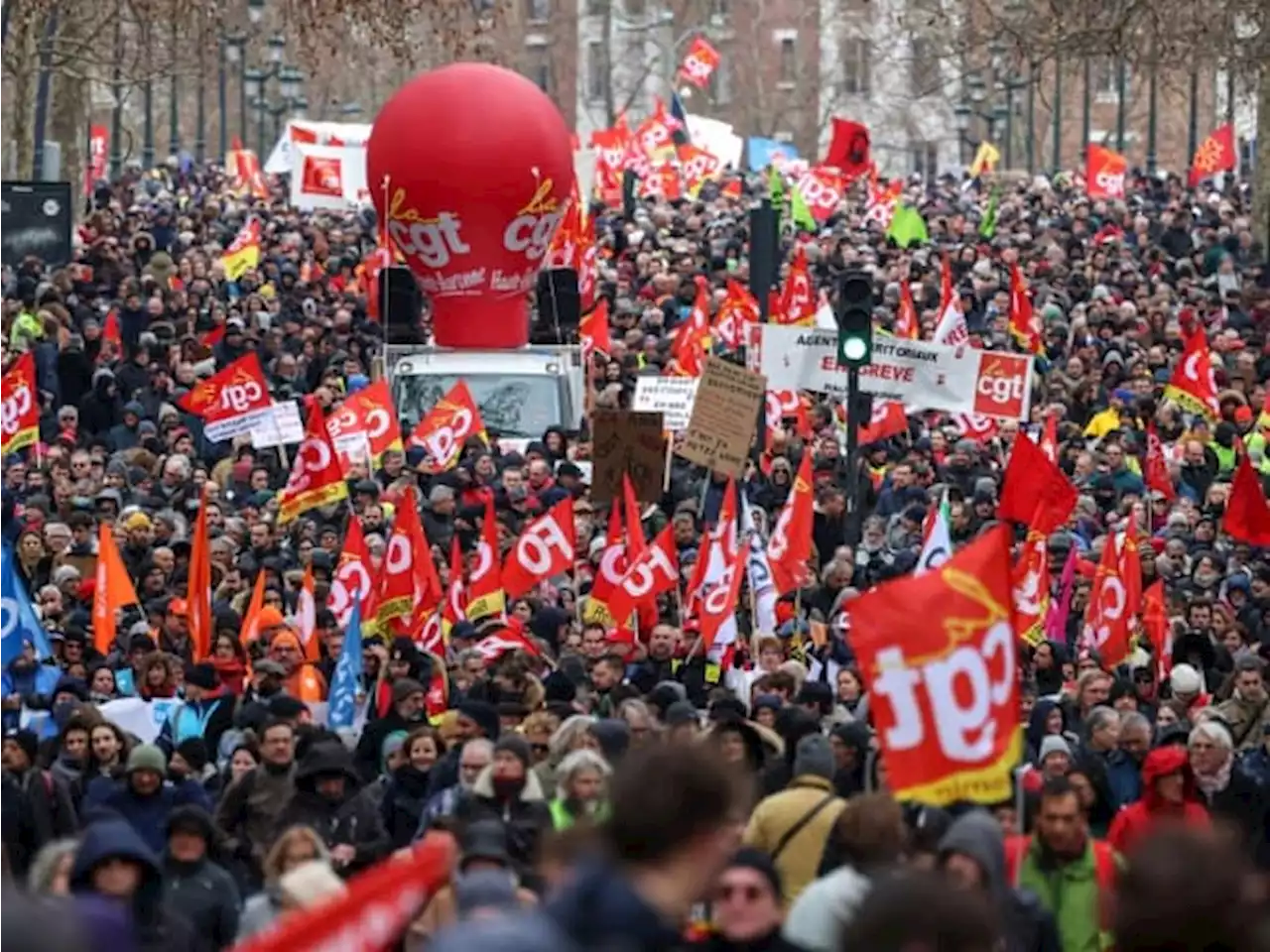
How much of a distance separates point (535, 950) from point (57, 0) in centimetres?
3163

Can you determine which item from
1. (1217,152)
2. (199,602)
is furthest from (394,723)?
(1217,152)

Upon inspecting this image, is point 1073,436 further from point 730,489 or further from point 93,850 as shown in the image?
point 93,850

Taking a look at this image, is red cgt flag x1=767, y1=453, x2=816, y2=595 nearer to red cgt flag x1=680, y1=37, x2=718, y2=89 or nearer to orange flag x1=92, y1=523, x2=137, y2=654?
orange flag x1=92, y1=523, x2=137, y2=654

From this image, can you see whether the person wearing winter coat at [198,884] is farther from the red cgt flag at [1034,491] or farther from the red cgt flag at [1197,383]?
the red cgt flag at [1197,383]

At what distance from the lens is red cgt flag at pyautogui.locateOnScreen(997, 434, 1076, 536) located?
64.7 feet

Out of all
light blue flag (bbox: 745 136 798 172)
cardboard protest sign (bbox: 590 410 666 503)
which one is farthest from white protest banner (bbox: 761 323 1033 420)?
light blue flag (bbox: 745 136 798 172)

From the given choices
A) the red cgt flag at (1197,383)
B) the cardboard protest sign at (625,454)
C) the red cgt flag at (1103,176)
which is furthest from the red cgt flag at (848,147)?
the cardboard protest sign at (625,454)

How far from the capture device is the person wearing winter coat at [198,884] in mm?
10219

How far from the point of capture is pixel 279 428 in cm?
2356

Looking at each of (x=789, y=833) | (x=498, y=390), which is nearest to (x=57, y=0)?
(x=498, y=390)

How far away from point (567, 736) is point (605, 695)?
2.95 meters

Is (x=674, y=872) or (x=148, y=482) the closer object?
(x=674, y=872)

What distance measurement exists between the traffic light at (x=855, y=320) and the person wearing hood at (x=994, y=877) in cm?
1163

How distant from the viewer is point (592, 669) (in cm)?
1548
